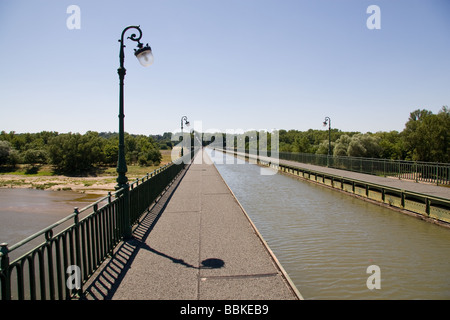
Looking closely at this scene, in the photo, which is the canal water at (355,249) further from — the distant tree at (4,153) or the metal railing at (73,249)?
the distant tree at (4,153)

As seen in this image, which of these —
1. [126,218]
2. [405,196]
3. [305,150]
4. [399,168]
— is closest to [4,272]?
[126,218]

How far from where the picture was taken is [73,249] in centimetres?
446

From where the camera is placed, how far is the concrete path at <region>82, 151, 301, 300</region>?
4602 mm

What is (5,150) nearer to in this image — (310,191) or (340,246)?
(310,191)

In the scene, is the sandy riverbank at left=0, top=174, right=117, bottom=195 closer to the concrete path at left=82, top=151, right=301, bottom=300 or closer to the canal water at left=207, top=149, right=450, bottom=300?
the canal water at left=207, top=149, right=450, bottom=300

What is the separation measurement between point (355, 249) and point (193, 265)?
488 centimetres

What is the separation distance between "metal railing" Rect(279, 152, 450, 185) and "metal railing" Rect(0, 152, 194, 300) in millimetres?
16251

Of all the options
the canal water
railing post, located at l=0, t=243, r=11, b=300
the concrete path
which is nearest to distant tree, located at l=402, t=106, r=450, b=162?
the canal water

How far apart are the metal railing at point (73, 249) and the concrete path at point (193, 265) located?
30 centimetres

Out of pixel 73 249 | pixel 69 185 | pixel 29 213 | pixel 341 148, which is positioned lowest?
pixel 69 185

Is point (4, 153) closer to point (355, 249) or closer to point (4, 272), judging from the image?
point (355, 249)

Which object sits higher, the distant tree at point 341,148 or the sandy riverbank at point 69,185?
the distant tree at point 341,148

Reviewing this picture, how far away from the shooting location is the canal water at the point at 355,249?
19.3ft

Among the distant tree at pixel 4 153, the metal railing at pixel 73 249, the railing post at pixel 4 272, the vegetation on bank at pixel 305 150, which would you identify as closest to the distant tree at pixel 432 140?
the vegetation on bank at pixel 305 150
